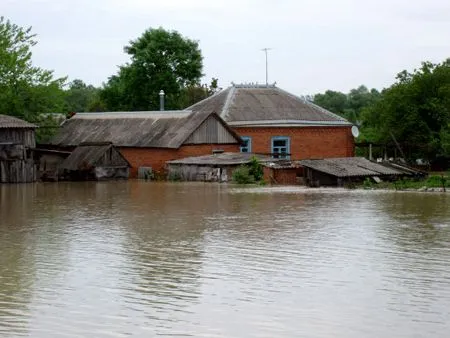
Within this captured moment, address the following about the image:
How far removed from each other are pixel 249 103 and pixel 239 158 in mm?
7352

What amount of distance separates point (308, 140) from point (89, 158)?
1027 cm

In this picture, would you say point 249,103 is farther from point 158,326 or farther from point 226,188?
point 158,326

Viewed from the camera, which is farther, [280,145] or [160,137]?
[280,145]

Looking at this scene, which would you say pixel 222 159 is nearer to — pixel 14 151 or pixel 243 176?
pixel 243 176

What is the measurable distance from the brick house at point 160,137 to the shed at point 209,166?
1177 millimetres

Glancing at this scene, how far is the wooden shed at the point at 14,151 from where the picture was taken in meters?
36.0

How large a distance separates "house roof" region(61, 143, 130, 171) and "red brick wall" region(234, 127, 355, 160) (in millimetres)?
5644

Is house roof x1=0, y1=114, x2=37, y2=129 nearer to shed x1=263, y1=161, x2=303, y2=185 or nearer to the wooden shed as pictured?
the wooden shed

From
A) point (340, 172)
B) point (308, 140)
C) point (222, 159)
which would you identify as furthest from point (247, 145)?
point (340, 172)

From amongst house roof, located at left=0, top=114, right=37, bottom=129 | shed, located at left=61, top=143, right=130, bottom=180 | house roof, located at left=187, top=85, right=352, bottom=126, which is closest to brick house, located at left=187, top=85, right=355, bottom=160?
house roof, located at left=187, top=85, right=352, bottom=126

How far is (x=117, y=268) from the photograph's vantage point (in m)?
14.5

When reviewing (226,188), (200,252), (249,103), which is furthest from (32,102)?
(200,252)

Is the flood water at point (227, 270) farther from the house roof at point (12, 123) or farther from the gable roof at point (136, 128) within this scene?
the gable roof at point (136, 128)

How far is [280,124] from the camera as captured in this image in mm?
40781
